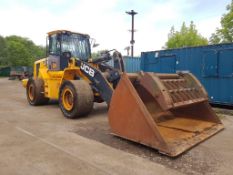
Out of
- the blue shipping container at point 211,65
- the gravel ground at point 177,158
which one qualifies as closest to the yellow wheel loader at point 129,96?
the gravel ground at point 177,158

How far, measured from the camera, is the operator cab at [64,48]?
921 cm

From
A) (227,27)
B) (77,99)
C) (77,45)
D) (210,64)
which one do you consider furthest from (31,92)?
(227,27)

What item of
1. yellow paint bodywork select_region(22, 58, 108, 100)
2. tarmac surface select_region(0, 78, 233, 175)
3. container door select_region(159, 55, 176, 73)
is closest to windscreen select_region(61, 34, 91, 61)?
yellow paint bodywork select_region(22, 58, 108, 100)

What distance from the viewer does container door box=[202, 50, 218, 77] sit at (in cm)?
1026

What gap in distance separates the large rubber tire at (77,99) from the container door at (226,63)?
5.09 m

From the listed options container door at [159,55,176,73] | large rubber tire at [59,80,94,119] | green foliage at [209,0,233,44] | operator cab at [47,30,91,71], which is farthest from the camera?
green foliage at [209,0,233,44]

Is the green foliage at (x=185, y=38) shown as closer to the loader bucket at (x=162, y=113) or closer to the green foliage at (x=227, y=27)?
the green foliage at (x=227, y=27)

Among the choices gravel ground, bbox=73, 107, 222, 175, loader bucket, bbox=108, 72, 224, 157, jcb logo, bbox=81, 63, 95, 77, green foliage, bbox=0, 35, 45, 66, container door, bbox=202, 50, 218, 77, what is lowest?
gravel ground, bbox=73, 107, 222, 175

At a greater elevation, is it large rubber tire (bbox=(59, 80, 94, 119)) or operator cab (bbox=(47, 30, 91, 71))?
operator cab (bbox=(47, 30, 91, 71))

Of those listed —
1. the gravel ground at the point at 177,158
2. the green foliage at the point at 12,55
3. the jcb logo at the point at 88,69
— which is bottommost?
the gravel ground at the point at 177,158

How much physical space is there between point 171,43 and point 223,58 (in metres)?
29.6

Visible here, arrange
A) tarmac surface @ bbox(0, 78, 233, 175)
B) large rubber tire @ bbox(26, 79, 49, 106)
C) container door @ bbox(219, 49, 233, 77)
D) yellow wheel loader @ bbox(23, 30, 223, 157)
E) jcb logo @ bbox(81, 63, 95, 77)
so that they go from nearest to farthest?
tarmac surface @ bbox(0, 78, 233, 175) < yellow wheel loader @ bbox(23, 30, 223, 157) < jcb logo @ bbox(81, 63, 95, 77) < container door @ bbox(219, 49, 233, 77) < large rubber tire @ bbox(26, 79, 49, 106)

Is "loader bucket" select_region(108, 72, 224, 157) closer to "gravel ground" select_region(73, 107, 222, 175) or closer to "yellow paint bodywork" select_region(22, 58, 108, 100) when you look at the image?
"gravel ground" select_region(73, 107, 222, 175)

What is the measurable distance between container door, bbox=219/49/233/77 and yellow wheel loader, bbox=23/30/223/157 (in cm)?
383
